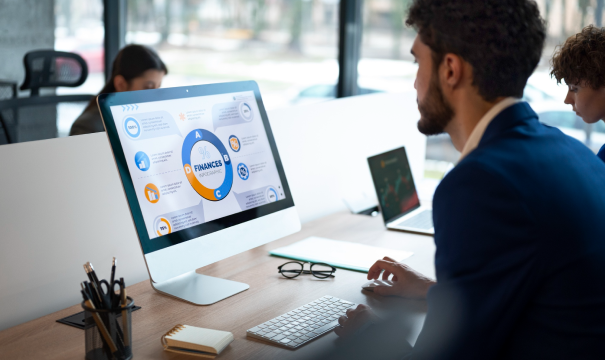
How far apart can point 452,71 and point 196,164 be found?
1.94ft

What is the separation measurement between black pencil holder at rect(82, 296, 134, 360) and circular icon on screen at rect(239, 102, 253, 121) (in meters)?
0.59

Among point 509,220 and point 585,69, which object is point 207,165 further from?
point 585,69

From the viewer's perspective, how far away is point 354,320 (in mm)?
1122

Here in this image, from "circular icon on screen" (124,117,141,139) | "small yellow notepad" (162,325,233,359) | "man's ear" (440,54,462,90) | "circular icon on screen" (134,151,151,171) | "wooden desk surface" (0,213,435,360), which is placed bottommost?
"wooden desk surface" (0,213,435,360)

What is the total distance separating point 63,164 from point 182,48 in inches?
143

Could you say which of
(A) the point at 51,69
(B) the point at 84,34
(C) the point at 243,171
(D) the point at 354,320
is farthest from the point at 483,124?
(B) the point at 84,34

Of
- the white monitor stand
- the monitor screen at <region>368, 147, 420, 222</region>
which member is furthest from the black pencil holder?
the monitor screen at <region>368, 147, 420, 222</region>

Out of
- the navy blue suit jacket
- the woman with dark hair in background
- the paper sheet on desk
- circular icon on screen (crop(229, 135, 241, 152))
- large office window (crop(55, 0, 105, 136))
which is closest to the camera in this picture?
the navy blue suit jacket

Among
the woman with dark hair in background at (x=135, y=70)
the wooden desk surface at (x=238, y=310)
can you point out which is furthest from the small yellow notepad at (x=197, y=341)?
the woman with dark hair in background at (x=135, y=70)

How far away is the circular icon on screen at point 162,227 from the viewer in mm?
1201

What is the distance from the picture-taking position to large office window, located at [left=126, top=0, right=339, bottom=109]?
4484 millimetres

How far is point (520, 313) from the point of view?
881 mm

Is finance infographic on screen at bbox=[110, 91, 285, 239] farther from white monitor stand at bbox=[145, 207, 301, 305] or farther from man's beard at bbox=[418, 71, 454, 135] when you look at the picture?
man's beard at bbox=[418, 71, 454, 135]

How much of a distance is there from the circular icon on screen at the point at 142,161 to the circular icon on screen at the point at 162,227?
0.11 meters
